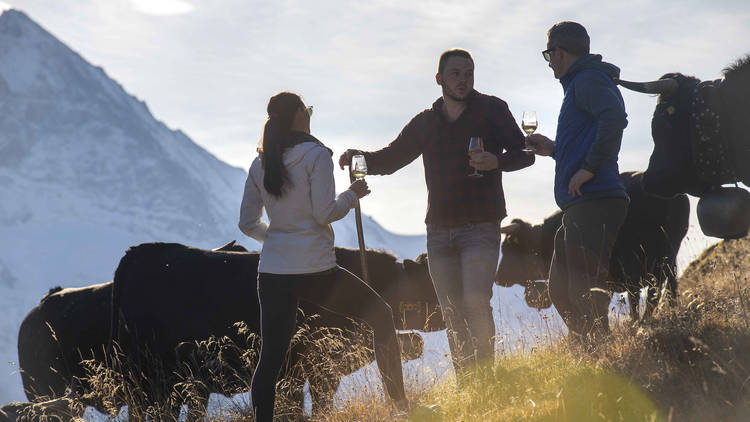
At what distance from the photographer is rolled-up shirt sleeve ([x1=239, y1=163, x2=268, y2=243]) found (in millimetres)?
4871

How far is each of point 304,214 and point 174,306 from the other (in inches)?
123

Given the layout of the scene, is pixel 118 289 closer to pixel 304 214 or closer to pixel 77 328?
pixel 77 328

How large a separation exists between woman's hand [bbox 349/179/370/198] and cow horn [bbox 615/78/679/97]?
2202 millimetres

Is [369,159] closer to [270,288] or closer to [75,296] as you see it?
[270,288]

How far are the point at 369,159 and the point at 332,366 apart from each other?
1929 millimetres

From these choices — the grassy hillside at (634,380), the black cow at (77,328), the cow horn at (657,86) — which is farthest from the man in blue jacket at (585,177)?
the black cow at (77,328)

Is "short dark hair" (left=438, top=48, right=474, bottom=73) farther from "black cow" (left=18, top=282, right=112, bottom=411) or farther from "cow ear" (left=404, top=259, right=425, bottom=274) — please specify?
"black cow" (left=18, top=282, right=112, bottom=411)

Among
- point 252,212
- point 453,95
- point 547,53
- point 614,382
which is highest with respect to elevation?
point 547,53

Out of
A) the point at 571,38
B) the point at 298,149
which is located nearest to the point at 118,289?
the point at 298,149

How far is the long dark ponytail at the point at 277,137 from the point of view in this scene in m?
4.62

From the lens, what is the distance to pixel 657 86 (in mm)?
5320

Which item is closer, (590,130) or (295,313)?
(295,313)

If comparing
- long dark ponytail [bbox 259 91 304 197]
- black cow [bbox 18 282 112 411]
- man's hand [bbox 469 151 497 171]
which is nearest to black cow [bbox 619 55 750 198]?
man's hand [bbox 469 151 497 171]

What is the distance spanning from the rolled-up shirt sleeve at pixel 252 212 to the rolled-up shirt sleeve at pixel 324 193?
48 cm
